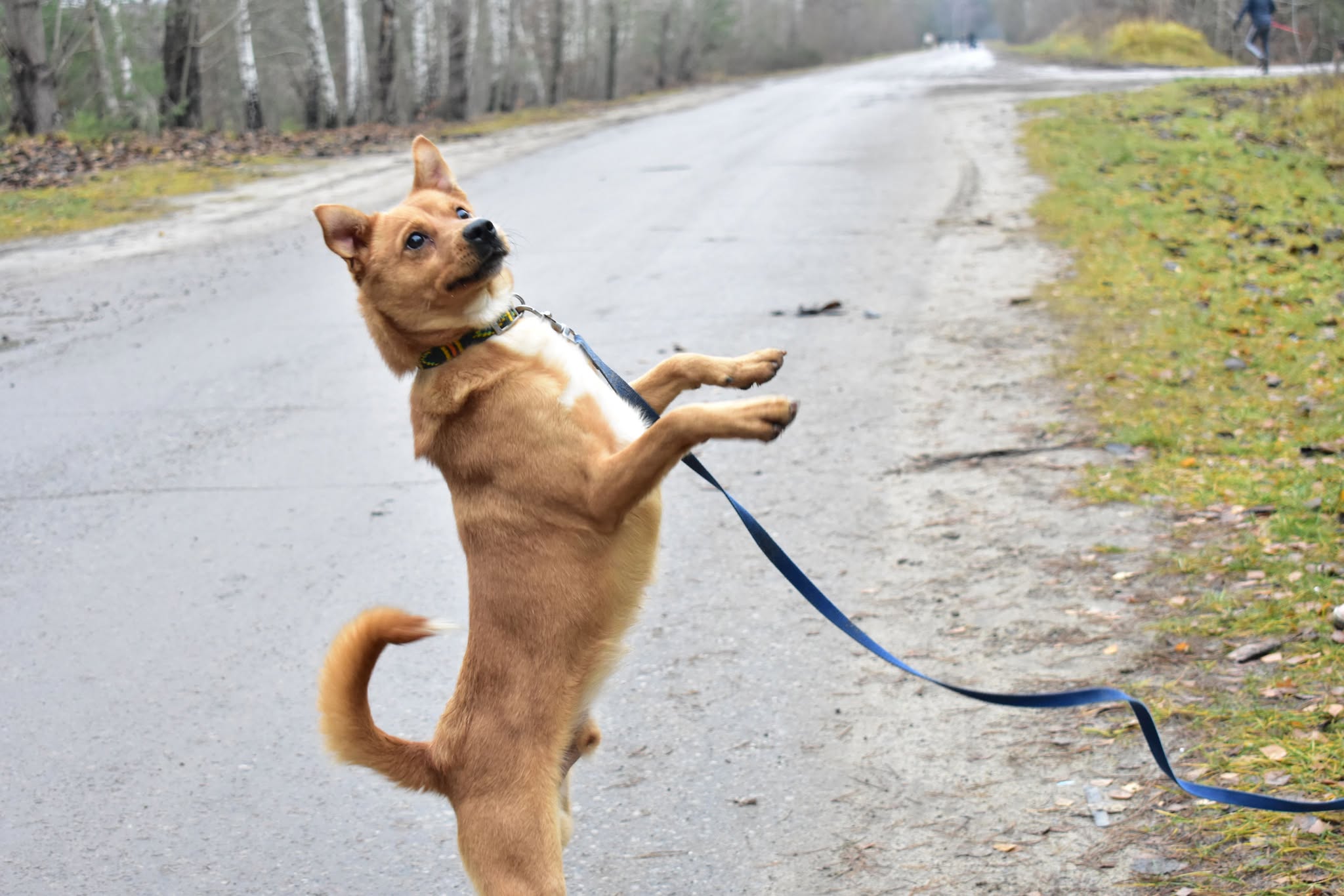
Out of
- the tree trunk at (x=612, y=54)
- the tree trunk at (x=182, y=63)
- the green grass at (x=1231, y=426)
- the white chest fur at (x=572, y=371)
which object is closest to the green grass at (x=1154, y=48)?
the tree trunk at (x=612, y=54)

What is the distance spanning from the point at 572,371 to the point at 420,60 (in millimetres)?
25647

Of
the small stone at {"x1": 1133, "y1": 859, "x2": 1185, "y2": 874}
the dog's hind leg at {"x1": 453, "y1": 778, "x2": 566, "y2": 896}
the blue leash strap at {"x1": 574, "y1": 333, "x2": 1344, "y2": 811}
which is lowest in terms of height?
the small stone at {"x1": 1133, "y1": 859, "x2": 1185, "y2": 874}

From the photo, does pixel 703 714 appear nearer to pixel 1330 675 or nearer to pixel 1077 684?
pixel 1077 684

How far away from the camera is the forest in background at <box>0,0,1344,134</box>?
2147 cm

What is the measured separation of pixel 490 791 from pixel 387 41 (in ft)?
81.6

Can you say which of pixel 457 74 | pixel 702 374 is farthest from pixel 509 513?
pixel 457 74

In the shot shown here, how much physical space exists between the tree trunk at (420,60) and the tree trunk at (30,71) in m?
9.58

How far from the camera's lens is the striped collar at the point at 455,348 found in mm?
3057

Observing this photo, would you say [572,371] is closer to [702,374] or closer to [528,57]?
[702,374]

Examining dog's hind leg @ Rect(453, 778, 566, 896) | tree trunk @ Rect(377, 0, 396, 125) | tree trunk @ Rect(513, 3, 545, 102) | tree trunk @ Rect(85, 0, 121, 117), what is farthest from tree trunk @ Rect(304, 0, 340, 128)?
dog's hind leg @ Rect(453, 778, 566, 896)

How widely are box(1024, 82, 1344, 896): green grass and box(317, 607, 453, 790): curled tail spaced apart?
1.99 metres

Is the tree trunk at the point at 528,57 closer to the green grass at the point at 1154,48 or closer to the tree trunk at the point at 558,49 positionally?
the tree trunk at the point at 558,49

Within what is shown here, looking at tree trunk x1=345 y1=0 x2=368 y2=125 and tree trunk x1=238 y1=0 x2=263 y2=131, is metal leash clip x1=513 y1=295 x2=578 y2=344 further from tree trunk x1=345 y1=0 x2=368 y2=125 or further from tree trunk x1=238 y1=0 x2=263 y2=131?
tree trunk x1=345 y1=0 x2=368 y2=125

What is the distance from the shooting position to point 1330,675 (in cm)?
367
